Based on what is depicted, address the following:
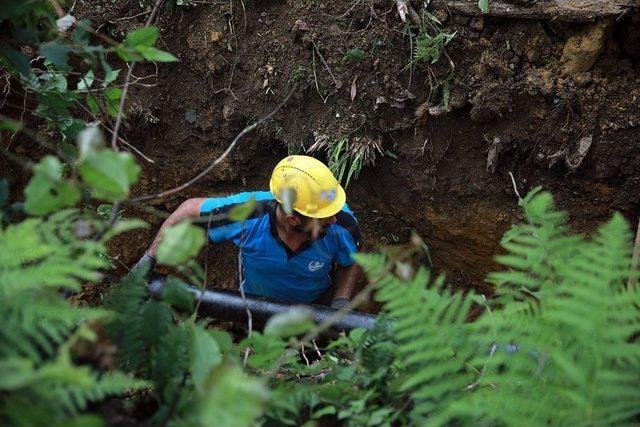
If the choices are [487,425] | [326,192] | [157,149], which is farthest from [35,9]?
[157,149]

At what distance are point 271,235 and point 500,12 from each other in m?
2.26

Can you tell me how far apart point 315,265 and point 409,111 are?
1.42 m

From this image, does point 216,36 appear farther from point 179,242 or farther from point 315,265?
point 179,242

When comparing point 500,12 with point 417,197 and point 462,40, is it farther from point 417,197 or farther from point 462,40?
point 417,197

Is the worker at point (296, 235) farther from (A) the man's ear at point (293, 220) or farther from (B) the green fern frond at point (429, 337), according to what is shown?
(B) the green fern frond at point (429, 337)

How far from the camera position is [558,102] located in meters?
4.49

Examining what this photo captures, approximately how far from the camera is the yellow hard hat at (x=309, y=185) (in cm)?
386

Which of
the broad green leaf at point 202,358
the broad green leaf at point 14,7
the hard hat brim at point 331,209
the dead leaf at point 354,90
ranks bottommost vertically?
the hard hat brim at point 331,209

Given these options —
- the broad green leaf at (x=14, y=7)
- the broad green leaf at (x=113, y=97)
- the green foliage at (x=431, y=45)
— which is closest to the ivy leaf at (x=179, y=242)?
the broad green leaf at (x=14, y=7)

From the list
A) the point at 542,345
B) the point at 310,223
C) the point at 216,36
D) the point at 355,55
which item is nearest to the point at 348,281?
the point at 310,223

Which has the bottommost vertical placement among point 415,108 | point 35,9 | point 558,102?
point 415,108

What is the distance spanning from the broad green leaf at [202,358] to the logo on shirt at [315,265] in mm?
3014

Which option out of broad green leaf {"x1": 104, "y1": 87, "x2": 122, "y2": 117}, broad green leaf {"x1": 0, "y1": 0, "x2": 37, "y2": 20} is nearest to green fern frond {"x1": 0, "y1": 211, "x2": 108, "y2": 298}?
broad green leaf {"x1": 0, "y1": 0, "x2": 37, "y2": 20}

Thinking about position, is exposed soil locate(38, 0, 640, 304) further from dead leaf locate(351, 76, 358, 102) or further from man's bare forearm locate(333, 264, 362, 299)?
man's bare forearm locate(333, 264, 362, 299)
